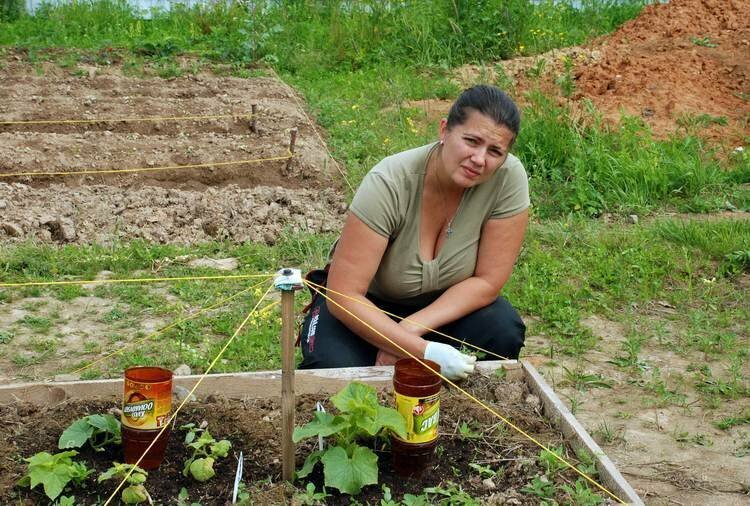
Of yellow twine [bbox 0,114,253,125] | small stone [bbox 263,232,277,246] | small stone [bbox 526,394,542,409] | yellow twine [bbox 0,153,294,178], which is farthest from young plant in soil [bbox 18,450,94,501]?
yellow twine [bbox 0,114,253,125]

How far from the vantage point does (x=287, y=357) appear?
2338 mm

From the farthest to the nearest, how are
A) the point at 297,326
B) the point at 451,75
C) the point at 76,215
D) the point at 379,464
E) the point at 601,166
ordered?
the point at 451,75 → the point at 601,166 → the point at 76,215 → the point at 297,326 → the point at 379,464

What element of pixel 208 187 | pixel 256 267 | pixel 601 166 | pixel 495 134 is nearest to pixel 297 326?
pixel 256 267

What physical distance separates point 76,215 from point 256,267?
137 cm

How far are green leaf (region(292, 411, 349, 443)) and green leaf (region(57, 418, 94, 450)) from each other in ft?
2.00

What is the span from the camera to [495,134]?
3012 mm

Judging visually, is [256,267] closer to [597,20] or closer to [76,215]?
[76,215]

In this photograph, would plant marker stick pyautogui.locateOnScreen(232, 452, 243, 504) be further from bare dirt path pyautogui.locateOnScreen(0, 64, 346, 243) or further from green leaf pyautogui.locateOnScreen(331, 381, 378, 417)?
bare dirt path pyautogui.locateOnScreen(0, 64, 346, 243)

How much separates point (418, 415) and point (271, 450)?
1.53 feet

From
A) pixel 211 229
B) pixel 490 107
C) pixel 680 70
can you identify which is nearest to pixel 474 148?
pixel 490 107

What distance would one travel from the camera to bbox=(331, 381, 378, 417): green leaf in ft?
8.29

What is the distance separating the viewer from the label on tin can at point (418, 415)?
2.55m

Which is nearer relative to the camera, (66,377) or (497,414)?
(497,414)

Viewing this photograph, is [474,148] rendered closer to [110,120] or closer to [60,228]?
[60,228]
